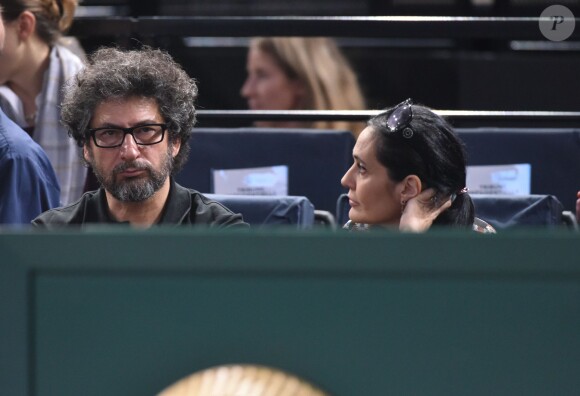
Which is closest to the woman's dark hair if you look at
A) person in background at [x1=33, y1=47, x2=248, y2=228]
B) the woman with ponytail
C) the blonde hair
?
the woman with ponytail

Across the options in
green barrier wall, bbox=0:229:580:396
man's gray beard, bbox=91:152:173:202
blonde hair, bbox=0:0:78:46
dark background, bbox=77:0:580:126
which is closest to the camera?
green barrier wall, bbox=0:229:580:396

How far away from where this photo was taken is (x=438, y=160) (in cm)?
242

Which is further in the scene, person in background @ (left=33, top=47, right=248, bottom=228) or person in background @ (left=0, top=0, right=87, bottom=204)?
person in background @ (left=0, top=0, right=87, bottom=204)

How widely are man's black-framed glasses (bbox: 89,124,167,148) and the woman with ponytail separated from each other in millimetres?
532

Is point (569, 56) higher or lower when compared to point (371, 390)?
higher

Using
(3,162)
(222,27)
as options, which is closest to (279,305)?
(3,162)

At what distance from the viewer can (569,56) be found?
4.28m

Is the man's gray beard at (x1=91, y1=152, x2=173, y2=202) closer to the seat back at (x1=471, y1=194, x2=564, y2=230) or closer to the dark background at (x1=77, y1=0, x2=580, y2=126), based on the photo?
the seat back at (x1=471, y1=194, x2=564, y2=230)

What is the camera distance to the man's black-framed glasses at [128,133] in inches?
92.2

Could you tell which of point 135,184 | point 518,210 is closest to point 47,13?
point 135,184

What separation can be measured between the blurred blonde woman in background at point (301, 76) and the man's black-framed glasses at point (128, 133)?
1.46 metres

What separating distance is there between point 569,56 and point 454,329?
385cm

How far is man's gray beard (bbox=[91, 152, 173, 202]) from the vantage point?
7.54ft

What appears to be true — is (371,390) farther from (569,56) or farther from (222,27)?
(569,56)
